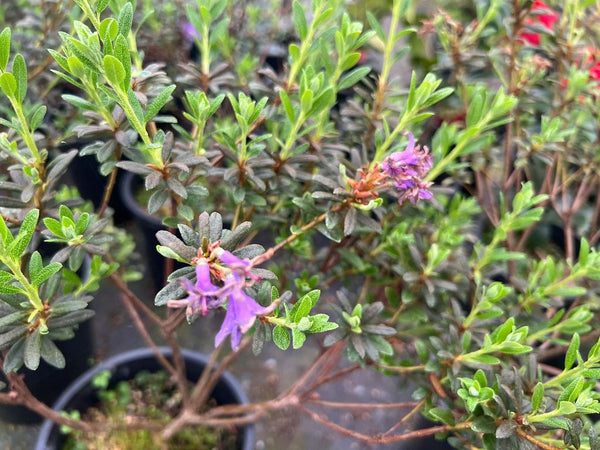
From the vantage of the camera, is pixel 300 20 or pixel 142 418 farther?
pixel 142 418

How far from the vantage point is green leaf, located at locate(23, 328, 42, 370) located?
0.88 meters

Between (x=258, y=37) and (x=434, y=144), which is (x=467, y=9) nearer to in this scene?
(x=258, y=37)

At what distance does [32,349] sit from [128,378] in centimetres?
83

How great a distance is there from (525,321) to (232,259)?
89 cm

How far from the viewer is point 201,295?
2.17 feet

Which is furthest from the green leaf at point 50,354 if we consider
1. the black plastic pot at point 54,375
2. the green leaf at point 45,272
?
the black plastic pot at point 54,375

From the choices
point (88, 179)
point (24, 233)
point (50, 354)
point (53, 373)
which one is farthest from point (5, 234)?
point (88, 179)

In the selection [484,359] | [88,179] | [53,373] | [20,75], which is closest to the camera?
[20,75]

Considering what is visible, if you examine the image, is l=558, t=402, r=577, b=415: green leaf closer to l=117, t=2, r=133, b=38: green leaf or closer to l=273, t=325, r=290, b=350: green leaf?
l=273, t=325, r=290, b=350: green leaf

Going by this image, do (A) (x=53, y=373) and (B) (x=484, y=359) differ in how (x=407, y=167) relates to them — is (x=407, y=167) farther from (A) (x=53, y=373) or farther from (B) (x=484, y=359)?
(A) (x=53, y=373)

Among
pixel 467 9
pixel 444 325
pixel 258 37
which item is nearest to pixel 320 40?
pixel 444 325

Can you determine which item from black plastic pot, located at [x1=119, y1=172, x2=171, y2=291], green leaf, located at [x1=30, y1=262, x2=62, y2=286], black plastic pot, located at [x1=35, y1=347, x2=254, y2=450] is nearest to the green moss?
black plastic pot, located at [x1=35, y1=347, x2=254, y2=450]

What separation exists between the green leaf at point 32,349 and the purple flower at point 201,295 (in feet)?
1.24

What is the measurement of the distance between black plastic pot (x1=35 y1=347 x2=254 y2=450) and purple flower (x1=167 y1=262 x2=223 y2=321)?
85 centimetres
